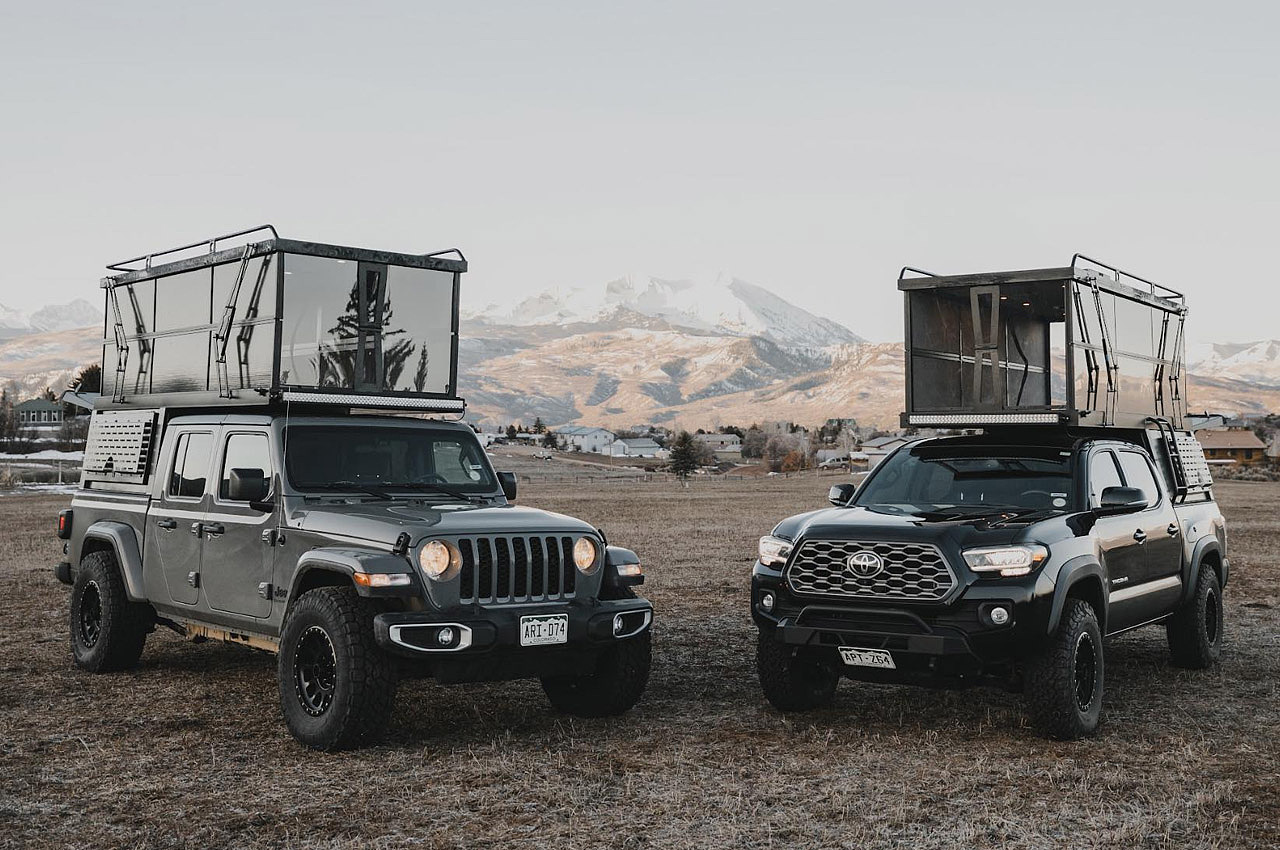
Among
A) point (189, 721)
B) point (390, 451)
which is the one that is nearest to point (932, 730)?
point (390, 451)

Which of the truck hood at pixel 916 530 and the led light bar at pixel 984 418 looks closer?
the truck hood at pixel 916 530

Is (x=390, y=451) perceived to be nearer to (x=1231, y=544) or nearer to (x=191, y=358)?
(x=191, y=358)

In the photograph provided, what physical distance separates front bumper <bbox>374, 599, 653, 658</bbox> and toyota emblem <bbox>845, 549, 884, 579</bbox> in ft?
4.64

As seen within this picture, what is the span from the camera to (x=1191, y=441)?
1222 cm

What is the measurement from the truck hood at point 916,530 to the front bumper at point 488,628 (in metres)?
1.37

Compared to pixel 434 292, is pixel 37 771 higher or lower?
lower

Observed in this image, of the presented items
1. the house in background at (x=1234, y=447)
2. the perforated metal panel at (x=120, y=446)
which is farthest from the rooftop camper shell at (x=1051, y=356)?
the house in background at (x=1234, y=447)

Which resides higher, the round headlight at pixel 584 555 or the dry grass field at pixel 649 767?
the round headlight at pixel 584 555

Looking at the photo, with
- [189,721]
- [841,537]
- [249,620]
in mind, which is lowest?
[189,721]

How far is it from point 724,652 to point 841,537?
12.4ft

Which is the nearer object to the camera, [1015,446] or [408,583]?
[408,583]

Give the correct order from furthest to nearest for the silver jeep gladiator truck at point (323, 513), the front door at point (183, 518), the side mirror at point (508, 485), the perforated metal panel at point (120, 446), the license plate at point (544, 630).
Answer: the perforated metal panel at point (120, 446) < the side mirror at point (508, 485) < the front door at point (183, 518) < the license plate at point (544, 630) < the silver jeep gladiator truck at point (323, 513)

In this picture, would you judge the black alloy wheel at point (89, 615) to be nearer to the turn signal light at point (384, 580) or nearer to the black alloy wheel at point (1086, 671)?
the turn signal light at point (384, 580)

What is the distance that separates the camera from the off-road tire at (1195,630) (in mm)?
10922
